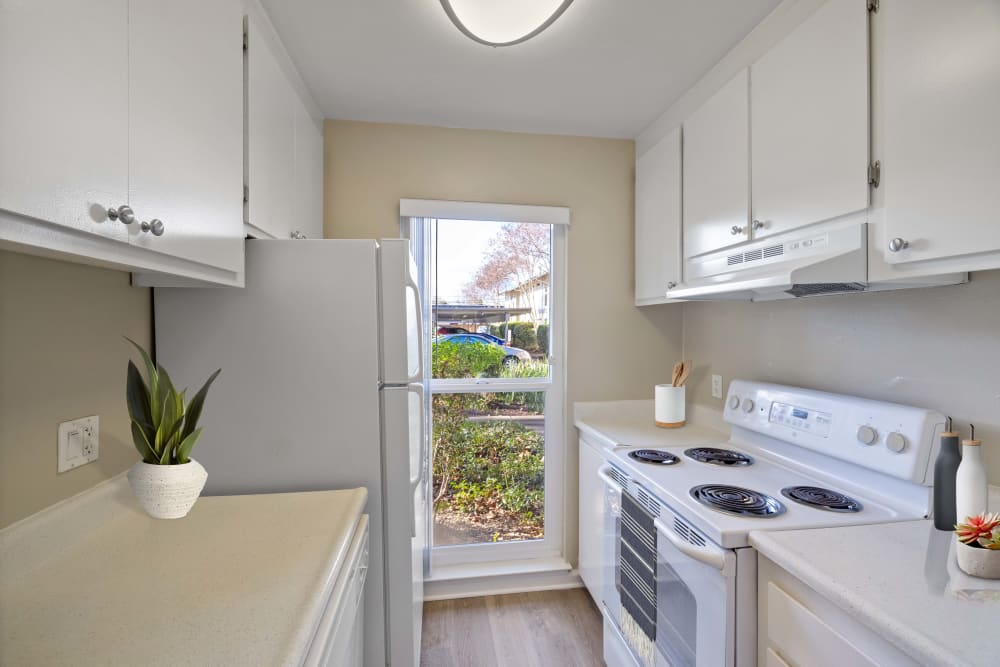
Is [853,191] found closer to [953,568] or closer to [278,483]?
[953,568]

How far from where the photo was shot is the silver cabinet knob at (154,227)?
2.86 feet

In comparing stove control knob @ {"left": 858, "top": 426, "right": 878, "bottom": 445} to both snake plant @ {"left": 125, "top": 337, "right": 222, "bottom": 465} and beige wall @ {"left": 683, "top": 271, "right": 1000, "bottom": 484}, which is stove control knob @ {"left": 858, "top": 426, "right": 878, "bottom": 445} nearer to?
beige wall @ {"left": 683, "top": 271, "right": 1000, "bottom": 484}

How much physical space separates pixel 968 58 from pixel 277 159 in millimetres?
1879

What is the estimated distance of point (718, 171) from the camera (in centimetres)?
184

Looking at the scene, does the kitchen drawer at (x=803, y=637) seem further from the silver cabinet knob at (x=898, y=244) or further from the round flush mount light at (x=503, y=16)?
the round flush mount light at (x=503, y=16)

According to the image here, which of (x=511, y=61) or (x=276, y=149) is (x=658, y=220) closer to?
(x=511, y=61)

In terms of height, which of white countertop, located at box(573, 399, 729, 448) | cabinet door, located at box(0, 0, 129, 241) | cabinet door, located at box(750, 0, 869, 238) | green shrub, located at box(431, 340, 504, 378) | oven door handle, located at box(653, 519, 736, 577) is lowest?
oven door handle, located at box(653, 519, 736, 577)

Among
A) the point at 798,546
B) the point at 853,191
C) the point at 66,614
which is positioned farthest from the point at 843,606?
the point at 66,614

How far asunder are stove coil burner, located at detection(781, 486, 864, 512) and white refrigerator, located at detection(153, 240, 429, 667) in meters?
1.20

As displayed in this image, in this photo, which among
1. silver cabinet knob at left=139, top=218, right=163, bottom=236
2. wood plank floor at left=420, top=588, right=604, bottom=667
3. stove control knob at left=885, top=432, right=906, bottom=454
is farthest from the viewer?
wood plank floor at left=420, top=588, right=604, bottom=667

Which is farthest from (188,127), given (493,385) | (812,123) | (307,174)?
(493,385)

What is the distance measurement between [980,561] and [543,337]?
1.92 metres

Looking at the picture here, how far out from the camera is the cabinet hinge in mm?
1197

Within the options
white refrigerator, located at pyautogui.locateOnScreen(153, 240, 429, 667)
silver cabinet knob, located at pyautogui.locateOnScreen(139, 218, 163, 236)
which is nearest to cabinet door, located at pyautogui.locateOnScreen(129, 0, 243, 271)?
silver cabinet knob, located at pyautogui.locateOnScreen(139, 218, 163, 236)
